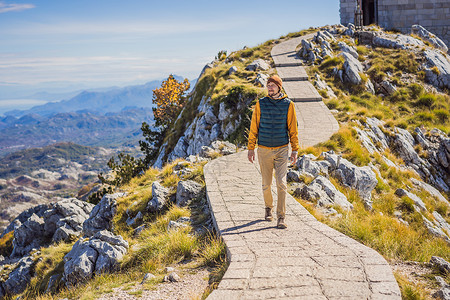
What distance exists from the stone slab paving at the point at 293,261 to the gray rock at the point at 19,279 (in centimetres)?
812

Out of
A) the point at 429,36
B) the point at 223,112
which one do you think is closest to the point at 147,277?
the point at 223,112

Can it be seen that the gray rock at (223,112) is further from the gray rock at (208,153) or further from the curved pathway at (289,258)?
the curved pathway at (289,258)

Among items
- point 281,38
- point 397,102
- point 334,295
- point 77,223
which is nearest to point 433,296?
point 334,295

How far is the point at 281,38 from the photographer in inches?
1238

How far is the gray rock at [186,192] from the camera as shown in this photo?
8670mm

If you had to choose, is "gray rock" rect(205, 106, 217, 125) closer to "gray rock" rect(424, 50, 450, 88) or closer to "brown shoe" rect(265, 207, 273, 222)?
"brown shoe" rect(265, 207, 273, 222)

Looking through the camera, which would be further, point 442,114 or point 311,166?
point 442,114

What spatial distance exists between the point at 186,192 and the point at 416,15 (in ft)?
96.5

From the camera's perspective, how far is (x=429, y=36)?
84.4 feet

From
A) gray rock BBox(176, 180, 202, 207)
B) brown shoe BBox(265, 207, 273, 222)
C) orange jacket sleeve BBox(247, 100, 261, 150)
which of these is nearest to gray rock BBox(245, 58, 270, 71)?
gray rock BBox(176, 180, 202, 207)

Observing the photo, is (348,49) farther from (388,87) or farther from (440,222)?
(440,222)

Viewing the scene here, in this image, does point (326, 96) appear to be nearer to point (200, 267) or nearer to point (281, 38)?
point (200, 267)

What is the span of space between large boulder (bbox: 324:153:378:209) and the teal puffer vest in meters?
4.15

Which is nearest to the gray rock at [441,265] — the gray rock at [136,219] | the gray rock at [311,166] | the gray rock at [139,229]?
the gray rock at [311,166]
